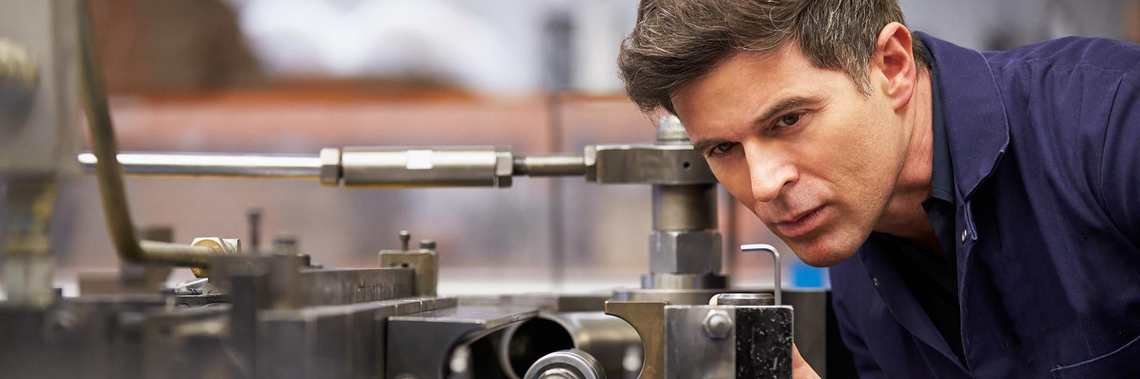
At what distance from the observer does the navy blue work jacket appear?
723 mm

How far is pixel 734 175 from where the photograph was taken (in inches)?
30.4

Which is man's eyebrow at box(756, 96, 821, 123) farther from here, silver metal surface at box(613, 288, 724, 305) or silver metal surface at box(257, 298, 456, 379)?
silver metal surface at box(257, 298, 456, 379)

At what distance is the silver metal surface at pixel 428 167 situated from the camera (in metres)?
0.81

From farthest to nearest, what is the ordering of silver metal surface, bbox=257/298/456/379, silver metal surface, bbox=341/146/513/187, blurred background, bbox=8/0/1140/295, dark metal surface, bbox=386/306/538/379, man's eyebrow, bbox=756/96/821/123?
blurred background, bbox=8/0/1140/295
silver metal surface, bbox=341/146/513/187
man's eyebrow, bbox=756/96/821/123
dark metal surface, bbox=386/306/538/379
silver metal surface, bbox=257/298/456/379

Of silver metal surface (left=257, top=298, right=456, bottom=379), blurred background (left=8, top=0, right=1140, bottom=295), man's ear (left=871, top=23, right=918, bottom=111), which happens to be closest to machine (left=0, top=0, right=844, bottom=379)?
silver metal surface (left=257, top=298, right=456, bottom=379)

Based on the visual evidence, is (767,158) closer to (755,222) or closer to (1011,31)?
(755,222)

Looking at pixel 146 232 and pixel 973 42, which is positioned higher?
pixel 973 42

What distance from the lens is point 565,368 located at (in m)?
0.57

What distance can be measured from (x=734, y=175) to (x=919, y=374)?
0.34 metres

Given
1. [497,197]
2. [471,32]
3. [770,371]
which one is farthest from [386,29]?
[770,371]

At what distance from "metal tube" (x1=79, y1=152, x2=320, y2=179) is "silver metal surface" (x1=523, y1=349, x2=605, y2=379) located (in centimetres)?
35

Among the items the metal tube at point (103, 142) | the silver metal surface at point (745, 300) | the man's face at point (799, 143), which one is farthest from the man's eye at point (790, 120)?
the metal tube at point (103, 142)

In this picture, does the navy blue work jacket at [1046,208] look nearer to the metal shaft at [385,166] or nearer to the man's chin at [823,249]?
the man's chin at [823,249]

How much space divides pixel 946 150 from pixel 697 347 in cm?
42
